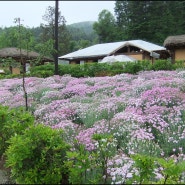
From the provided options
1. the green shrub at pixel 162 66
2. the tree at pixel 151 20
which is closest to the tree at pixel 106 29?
the tree at pixel 151 20

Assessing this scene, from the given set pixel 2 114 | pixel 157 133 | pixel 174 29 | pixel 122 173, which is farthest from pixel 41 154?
pixel 174 29

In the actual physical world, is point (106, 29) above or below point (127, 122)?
above

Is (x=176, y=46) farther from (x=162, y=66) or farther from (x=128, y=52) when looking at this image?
(x=128, y=52)

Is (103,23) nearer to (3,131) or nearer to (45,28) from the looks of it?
(45,28)

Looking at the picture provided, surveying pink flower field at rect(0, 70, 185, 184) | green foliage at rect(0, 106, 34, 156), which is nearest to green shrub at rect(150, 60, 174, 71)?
pink flower field at rect(0, 70, 185, 184)

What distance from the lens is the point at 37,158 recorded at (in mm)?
4488

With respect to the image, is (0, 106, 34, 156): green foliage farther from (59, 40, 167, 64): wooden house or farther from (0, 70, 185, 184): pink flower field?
(59, 40, 167, 64): wooden house

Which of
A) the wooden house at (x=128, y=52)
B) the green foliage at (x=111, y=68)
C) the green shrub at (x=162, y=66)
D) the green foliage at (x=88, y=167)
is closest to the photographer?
the green foliage at (x=88, y=167)

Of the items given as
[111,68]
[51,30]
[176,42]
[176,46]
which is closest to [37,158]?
[111,68]

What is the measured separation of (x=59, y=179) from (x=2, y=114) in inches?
89.5

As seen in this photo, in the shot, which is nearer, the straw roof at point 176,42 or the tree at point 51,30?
the straw roof at point 176,42

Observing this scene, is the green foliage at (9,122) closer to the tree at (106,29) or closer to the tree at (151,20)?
the tree at (151,20)

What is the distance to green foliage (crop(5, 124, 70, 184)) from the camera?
4293mm

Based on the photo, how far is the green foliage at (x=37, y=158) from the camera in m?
4.29
